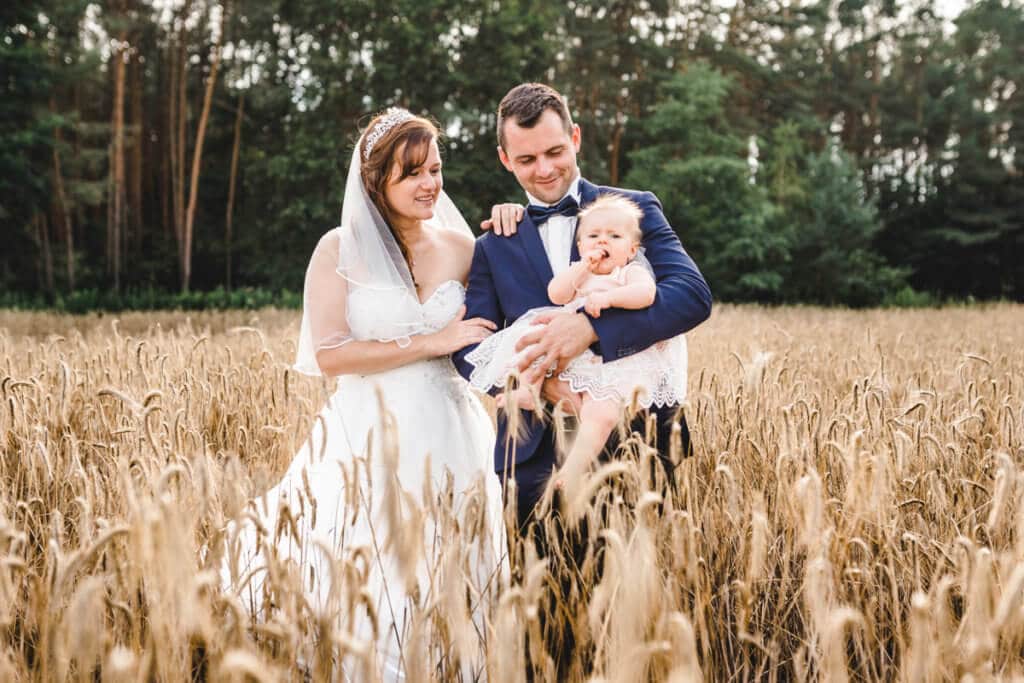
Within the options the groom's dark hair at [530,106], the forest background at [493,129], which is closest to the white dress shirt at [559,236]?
the groom's dark hair at [530,106]

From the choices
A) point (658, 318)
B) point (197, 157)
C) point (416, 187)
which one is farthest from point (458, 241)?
point (197, 157)

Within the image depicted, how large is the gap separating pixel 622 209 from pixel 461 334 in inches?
33.4

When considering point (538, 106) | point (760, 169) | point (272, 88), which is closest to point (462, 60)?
point (272, 88)

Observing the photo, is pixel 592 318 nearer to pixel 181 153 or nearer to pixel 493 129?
pixel 493 129

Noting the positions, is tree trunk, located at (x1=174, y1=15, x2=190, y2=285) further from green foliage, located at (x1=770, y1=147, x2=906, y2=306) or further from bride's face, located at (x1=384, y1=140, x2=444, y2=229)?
bride's face, located at (x1=384, y1=140, x2=444, y2=229)

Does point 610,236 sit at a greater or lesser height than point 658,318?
greater

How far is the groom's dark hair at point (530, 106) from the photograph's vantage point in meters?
2.88

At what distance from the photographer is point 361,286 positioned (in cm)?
350

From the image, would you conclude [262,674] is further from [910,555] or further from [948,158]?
[948,158]

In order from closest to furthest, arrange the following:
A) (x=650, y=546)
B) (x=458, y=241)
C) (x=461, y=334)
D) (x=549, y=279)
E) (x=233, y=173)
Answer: (x=650, y=546), (x=549, y=279), (x=461, y=334), (x=458, y=241), (x=233, y=173)

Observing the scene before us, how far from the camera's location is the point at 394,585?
9.55 feet

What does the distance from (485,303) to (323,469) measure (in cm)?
105

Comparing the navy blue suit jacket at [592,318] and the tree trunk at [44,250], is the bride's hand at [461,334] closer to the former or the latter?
the navy blue suit jacket at [592,318]

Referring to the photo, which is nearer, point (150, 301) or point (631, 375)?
point (631, 375)
